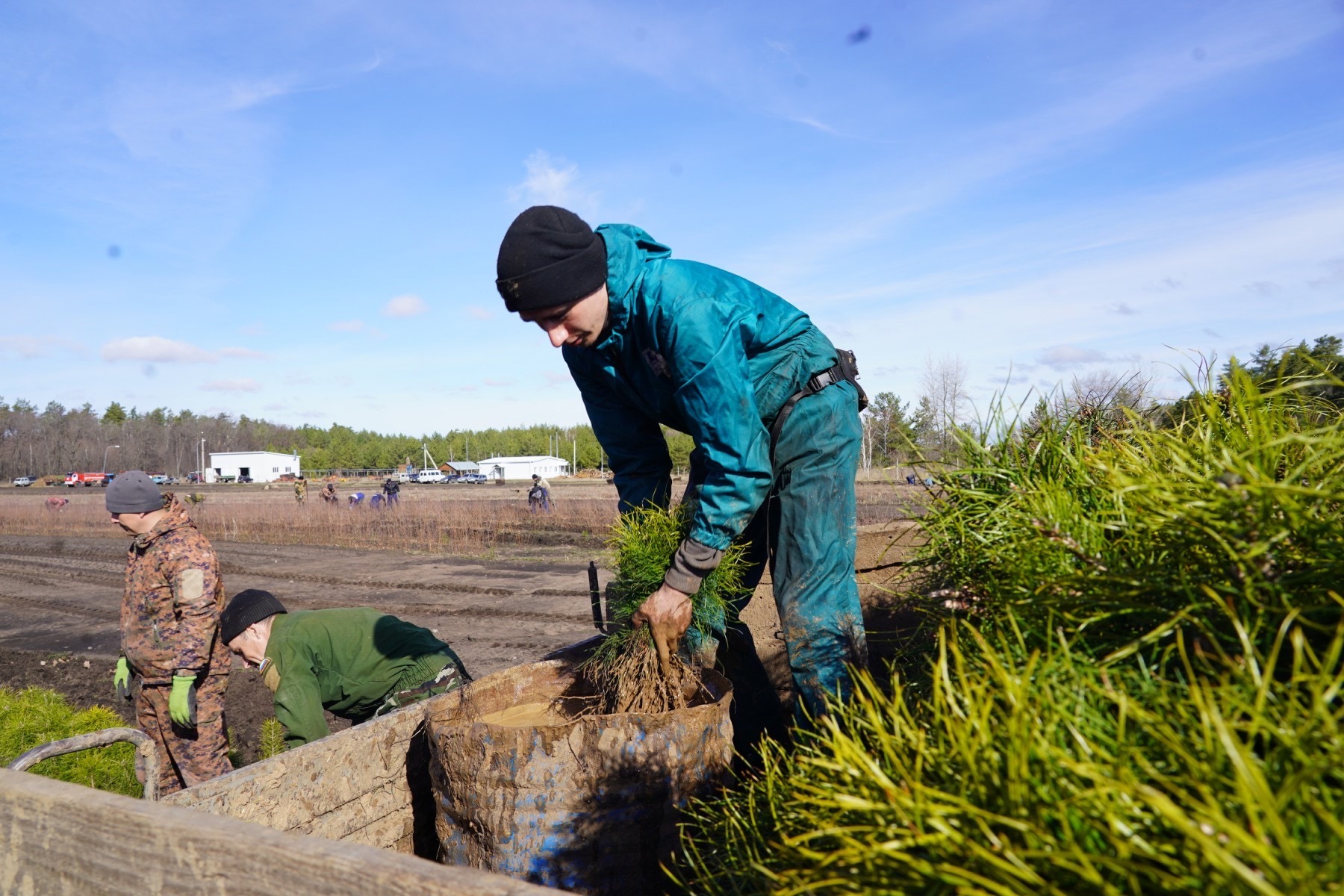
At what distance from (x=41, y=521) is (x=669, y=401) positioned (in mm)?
34882

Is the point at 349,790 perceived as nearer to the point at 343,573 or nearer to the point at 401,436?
the point at 343,573

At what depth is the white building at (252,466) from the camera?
98.0 metres

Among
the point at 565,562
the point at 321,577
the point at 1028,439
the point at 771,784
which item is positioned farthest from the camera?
the point at 565,562

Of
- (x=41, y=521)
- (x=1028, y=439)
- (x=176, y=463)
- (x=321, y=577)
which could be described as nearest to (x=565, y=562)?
(x=321, y=577)

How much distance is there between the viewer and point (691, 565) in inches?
89.9

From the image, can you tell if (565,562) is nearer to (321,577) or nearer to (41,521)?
(321,577)

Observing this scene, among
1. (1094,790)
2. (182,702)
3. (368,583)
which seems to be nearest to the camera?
(1094,790)

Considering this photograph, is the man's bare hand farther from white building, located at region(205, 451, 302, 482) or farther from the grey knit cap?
white building, located at region(205, 451, 302, 482)

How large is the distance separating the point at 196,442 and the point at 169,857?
420 ft

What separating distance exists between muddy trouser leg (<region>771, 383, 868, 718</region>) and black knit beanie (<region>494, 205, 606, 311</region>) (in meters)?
0.77

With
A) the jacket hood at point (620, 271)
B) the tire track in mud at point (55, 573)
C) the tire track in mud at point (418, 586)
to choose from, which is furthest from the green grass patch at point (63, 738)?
the tire track in mud at point (55, 573)

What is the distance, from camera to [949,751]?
94 centimetres

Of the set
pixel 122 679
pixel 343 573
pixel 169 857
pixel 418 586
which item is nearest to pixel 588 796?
pixel 169 857

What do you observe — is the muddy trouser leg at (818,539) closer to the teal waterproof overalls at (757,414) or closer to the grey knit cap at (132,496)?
the teal waterproof overalls at (757,414)
